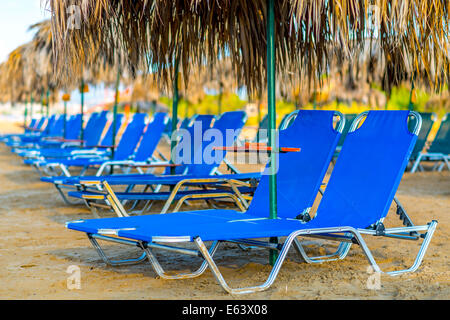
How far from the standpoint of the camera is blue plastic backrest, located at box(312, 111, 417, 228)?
11.1 ft

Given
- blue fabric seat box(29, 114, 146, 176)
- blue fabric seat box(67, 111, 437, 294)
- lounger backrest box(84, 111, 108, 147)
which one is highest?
blue fabric seat box(67, 111, 437, 294)

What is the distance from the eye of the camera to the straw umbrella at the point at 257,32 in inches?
140

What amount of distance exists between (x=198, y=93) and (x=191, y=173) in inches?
631

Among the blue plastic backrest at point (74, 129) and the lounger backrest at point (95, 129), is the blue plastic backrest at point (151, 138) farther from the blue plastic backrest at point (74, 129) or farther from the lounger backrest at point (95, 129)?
the blue plastic backrest at point (74, 129)

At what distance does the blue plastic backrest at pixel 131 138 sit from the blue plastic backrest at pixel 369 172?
4.19m

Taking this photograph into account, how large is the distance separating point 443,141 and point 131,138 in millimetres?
5886

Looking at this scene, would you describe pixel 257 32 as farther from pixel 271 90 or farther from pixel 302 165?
pixel 302 165

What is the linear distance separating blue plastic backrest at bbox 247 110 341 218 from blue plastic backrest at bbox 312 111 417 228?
0.11m

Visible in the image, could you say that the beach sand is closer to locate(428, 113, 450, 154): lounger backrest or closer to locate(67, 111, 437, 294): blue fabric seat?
locate(67, 111, 437, 294): blue fabric seat

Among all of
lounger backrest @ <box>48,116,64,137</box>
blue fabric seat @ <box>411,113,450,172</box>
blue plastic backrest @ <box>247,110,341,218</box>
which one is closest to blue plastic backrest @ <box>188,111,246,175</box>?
blue plastic backrest @ <box>247,110,341,218</box>

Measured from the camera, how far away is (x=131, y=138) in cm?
773

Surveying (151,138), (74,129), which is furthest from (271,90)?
(74,129)

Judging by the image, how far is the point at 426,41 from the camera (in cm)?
404
